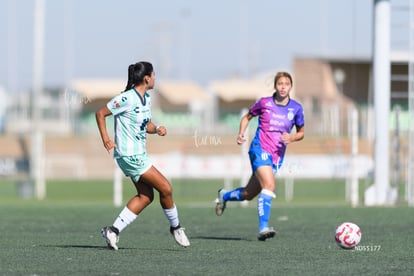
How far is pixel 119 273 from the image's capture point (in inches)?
391

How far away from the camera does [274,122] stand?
14352 mm

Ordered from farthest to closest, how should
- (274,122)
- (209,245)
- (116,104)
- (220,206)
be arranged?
(220,206)
(274,122)
(209,245)
(116,104)

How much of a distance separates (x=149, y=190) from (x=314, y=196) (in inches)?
999

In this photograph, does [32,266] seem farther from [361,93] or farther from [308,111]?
Answer: [361,93]

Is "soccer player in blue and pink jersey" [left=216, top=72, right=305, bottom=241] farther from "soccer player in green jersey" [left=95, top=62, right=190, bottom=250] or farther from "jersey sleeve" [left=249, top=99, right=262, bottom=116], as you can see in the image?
"soccer player in green jersey" [left=95, top=62, right=190, bottom=250]

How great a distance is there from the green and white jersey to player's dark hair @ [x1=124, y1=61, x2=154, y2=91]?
0.33 ft

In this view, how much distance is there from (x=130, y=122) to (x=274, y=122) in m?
2.57

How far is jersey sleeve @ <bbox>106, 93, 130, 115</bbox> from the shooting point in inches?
482

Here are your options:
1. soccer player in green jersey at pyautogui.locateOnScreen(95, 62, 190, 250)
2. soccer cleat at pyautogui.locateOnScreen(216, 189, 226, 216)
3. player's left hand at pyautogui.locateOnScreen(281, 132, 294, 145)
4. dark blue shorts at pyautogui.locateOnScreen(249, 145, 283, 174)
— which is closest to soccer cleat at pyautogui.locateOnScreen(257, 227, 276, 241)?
dark blue shorts at pyautogui.locateOnScreen(249, 145, 283, 174)

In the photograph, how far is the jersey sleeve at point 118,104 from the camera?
40.2ft

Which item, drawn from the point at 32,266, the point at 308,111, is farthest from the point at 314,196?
the point at 32,266

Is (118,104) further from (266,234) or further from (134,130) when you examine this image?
(266,234)

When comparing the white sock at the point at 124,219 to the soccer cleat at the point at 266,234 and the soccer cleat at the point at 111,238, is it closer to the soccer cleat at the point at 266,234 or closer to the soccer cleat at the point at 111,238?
the soccer cleat at the point at 111,238

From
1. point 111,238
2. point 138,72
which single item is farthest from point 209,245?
point 138,72
